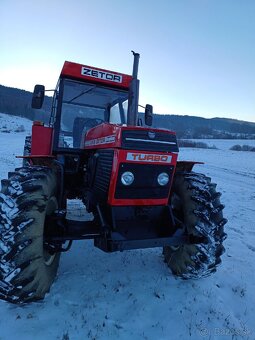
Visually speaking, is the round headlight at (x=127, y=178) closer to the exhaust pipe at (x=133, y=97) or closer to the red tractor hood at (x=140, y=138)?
the red tractor hood at (x=140, y=138)

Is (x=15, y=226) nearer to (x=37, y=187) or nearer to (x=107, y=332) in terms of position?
(x=37, y=187)

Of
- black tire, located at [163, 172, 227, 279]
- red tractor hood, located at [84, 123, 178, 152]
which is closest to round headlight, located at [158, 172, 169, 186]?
red tractor hood, located at [84, 123, 178, 152]

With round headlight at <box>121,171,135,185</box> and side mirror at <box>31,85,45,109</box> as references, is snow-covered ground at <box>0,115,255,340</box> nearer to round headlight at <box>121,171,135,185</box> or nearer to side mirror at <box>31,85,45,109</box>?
round headlight at <box>121,171,135,185</box>

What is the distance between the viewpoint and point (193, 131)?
3386 inches

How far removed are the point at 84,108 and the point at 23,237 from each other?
2.97 metres

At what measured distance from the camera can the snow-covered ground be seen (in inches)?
112

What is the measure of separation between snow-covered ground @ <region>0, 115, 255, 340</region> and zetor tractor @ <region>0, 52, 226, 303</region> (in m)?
0.22

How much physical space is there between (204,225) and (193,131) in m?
85.0

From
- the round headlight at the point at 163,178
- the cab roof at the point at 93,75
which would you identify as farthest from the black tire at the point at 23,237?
the cab roof at the point at 93,75

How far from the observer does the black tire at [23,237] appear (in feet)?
9.18

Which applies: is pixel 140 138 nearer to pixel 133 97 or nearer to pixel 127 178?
pixel 127 178

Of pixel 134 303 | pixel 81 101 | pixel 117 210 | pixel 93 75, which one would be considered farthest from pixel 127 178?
pixel 81 101

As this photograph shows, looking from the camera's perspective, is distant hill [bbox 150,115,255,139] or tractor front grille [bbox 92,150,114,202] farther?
distant hill [bbox 150,115,255,139]

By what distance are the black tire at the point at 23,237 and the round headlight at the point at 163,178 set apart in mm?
1227
